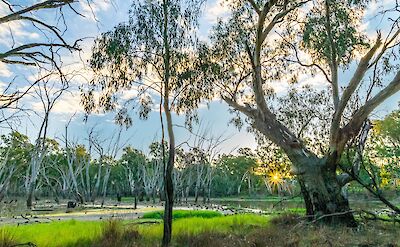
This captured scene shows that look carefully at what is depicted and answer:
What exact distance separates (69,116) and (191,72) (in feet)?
76.0

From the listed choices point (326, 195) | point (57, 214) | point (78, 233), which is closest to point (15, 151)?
point (57, 214)

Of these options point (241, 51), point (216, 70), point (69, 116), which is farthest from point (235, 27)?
point (69, 116)

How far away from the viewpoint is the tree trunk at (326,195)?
34.5 ft

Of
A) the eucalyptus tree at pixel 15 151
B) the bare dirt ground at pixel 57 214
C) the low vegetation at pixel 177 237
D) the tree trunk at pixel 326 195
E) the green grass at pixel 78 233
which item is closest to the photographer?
the low vegetation at pixel 177 237

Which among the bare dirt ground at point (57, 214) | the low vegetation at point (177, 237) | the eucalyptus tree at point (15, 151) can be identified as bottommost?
the low vegetation at point (177, 237)

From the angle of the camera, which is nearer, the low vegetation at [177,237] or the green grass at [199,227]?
the low vegetation at [177,237]

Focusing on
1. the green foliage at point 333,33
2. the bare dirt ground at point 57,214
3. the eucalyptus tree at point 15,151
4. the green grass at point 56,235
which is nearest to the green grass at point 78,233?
the green grass at point 56,235

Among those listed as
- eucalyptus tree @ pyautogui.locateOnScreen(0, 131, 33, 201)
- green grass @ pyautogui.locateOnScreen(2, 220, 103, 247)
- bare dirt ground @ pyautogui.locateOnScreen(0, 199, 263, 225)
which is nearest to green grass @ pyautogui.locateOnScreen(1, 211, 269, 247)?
green grass @ pyautogui.locateOnScreen(2, 220, 103, 247)

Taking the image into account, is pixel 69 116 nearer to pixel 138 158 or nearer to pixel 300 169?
pixel 138 158

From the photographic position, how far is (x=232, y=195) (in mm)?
55438

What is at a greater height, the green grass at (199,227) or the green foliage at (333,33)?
the green foliage at (333,33)

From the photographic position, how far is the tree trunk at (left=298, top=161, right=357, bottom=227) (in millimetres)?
10516

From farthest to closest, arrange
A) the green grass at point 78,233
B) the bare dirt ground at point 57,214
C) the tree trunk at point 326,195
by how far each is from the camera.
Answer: the bare dirt ground at point 57,214
the tree trunk at point 326,195
the green grass at point 78,233

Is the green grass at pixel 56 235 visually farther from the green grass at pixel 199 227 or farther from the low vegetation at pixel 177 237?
the green grass at pixel 199 227
